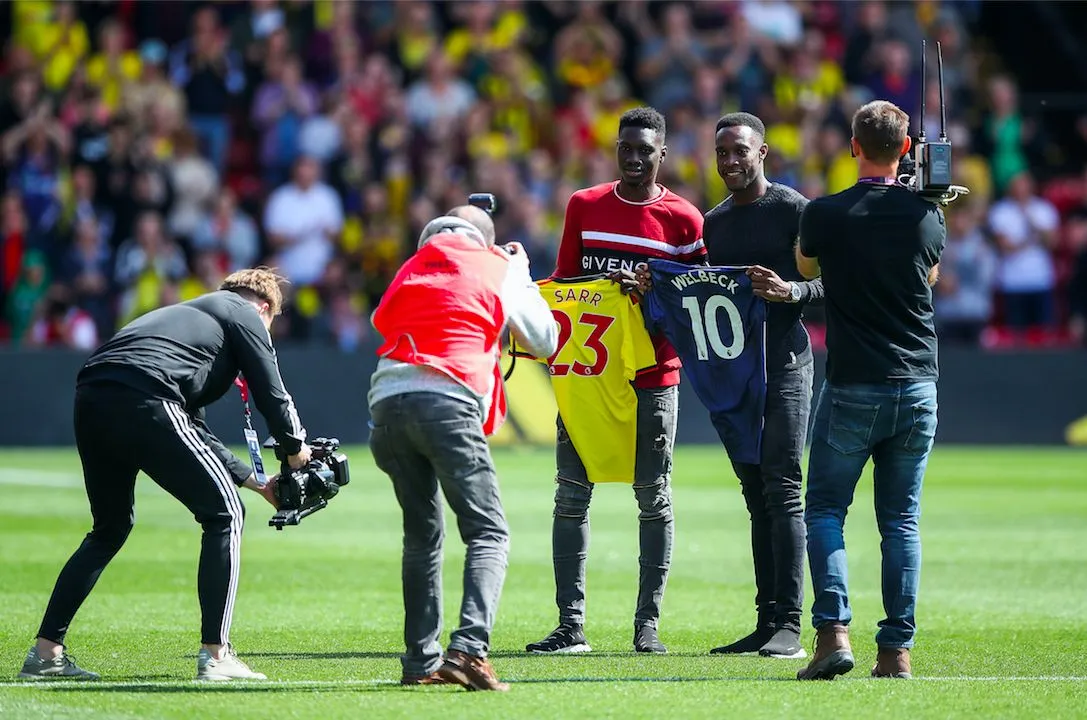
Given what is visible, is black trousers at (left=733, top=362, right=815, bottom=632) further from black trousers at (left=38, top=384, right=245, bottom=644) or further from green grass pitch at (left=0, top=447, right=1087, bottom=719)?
black trousers at (left=38, top=384, right=245, bottom=644)

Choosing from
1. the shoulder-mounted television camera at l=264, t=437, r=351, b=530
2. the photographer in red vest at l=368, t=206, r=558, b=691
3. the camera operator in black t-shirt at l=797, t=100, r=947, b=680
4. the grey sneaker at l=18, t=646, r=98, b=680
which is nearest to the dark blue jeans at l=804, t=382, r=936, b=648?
the camera operator in black t-shirt at l=797, t=100, r=947, b=680

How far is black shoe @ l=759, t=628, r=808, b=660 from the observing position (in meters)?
8.65

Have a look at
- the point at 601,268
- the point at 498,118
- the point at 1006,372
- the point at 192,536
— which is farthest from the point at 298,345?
the point at 601,268

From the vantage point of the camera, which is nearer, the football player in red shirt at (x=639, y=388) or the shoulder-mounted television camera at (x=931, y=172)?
the shoulder-mounted television camera at (x=931, y=172)

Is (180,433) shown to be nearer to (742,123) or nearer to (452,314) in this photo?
(452,314)

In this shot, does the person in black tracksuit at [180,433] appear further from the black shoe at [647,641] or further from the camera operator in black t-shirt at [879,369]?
the camera operator in black t-shirt at [879,369]

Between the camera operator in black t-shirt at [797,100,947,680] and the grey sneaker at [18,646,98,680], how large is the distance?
337 centimetres

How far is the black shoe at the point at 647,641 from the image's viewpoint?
8805mm

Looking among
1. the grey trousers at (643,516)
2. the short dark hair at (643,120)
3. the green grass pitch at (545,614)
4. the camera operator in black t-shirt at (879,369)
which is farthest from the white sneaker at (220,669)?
the short dark hair at (643,120)

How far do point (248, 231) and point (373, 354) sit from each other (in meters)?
2.45

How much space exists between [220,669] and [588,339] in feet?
9.23

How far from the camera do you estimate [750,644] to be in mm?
8836

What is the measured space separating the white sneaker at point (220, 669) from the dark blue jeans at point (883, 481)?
264 cm

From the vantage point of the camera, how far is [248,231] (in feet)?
73.8
